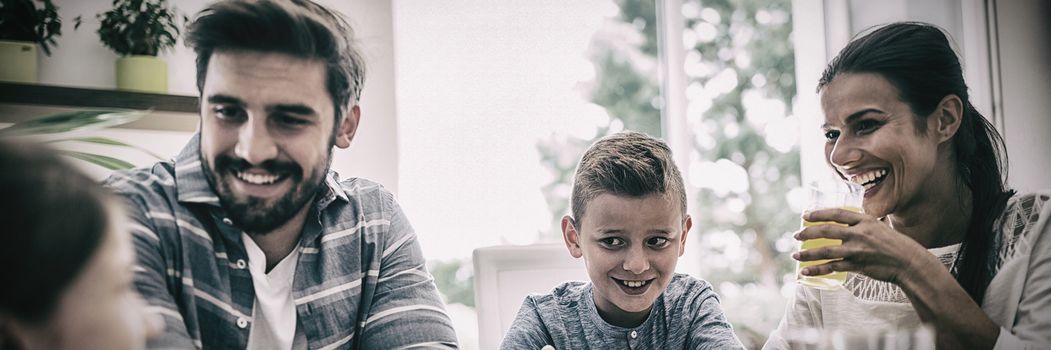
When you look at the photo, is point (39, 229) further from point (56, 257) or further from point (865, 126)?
point (865, 126)

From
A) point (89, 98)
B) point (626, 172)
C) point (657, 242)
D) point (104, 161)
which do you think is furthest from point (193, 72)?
point (657, 242)

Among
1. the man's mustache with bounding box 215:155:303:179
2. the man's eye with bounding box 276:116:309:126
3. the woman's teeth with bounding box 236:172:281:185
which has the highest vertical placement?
the man's eye with bounding box 276:116:309:126

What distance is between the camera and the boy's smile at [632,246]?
1450 millimetres

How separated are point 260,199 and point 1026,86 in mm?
2262

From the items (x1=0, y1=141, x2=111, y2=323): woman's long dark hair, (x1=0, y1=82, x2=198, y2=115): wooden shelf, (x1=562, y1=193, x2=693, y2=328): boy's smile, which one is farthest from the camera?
(x1=0, y1=82, x2=198, y2=115): wooden shelf

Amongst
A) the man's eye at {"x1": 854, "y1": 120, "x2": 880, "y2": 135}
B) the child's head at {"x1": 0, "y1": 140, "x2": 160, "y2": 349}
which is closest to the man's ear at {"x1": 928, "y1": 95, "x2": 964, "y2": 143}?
the man's eye at {"x1": 854, "y1": 120, "x2": 880, "y2": 135}

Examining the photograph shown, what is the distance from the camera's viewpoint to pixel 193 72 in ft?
8.04

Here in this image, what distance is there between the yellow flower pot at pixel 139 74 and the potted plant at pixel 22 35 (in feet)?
0.65

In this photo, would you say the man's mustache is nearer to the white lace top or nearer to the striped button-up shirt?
the striped button-up shirt

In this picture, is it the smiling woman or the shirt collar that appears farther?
the smiling woman

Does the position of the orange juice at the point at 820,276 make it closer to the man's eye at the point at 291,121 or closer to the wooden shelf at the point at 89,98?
the man's eye at the point at 291,121

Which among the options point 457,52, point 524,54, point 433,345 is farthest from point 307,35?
point 524,54

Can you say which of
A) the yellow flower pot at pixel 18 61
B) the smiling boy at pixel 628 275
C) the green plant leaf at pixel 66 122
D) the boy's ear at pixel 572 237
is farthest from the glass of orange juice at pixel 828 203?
the yellow flower pot at pixel 18 61

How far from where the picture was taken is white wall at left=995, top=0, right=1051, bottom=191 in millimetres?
2150
